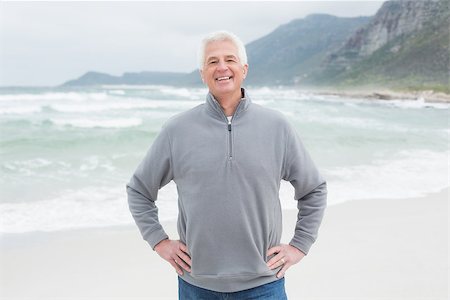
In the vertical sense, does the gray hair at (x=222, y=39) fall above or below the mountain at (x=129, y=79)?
below

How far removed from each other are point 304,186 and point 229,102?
454 millimetres

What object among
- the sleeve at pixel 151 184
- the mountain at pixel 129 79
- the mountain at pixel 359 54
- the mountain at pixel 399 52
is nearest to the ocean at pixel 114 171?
the sleeve at pixel 151 184

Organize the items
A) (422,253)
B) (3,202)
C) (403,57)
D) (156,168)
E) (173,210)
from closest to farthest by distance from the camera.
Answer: (156,168)
(422,253)
(173,210)
(3,202)
(403,57)

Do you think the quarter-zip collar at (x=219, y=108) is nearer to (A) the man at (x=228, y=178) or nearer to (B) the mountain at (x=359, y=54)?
(A) the man at (x=228, y=178)

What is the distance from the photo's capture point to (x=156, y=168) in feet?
6.46

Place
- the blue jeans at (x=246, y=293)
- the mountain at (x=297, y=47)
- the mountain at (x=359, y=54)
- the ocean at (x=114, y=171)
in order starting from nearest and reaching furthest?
the blue jeans at (x=246, y=293) < the ocean at (x=114, y=171) < the mountain at (x=359, y=54) < the mountain at (x=297, y=47)

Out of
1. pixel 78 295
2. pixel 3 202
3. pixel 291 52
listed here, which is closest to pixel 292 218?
pixel 78 295

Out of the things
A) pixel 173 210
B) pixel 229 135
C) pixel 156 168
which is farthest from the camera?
pixel 173 210

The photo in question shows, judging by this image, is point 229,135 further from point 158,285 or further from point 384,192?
point 384,192

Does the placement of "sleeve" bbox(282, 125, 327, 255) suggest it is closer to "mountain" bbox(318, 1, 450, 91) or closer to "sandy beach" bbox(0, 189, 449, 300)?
"sandy beach" bbox(0, 189, 449, 300)

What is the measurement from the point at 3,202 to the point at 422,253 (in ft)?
18.1

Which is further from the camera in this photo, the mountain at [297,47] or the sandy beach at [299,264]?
the mountain at [297,47]

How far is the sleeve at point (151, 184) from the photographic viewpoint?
194 centimetres

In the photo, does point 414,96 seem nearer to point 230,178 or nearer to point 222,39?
point 222,39
